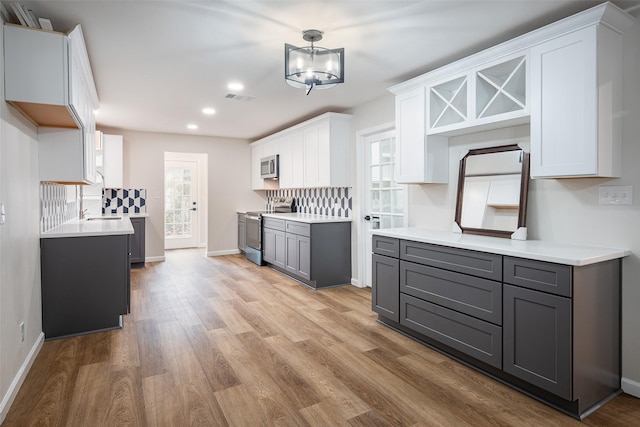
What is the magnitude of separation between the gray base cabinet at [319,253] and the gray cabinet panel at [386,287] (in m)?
1.35

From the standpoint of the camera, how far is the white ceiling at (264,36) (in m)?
2.33

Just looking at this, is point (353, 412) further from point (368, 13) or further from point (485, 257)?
point (368, 13)

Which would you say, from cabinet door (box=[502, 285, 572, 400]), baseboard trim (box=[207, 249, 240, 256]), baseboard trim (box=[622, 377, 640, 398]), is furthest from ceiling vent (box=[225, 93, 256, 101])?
baseboard trim (box=[622, 377, 640, 398])

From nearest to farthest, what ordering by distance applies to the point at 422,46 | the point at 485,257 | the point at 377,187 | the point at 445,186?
the point at 485,257
the point at 422,46
the point at 445,186
the point at 377,187

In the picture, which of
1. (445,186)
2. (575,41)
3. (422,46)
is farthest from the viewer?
(445,186)

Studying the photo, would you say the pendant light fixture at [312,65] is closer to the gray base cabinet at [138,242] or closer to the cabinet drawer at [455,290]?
the cabinet drawer at [455,290]

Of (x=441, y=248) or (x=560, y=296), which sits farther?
(x=441, y=248)

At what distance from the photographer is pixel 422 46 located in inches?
115

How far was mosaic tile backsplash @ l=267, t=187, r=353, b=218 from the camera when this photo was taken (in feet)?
16.5

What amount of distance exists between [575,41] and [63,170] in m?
3.68

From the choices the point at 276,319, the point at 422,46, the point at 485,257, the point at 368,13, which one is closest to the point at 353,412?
the point at 485,257

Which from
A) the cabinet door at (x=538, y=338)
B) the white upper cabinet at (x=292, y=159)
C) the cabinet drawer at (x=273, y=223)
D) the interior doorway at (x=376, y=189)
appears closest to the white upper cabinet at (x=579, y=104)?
the cabinet door at (x=538, y=338)

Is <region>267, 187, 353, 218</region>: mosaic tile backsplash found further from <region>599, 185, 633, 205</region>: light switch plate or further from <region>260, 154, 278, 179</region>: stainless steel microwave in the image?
<region>599, 185, 633, 205</region>: light switch plate

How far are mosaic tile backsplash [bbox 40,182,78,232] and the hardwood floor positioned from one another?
1.07 meters
